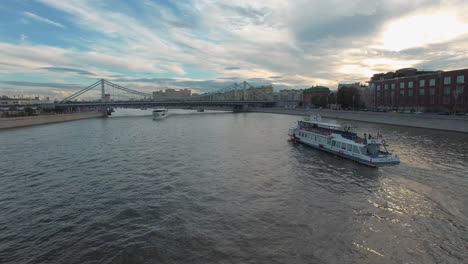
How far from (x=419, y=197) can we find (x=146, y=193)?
1573 centimetres

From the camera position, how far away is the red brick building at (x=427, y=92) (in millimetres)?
57375

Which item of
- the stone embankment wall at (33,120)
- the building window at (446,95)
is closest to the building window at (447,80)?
the building window at (446,95)

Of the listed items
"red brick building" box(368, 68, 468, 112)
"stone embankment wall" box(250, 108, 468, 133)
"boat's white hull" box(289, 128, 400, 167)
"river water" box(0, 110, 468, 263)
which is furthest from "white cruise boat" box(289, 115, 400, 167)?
"red brick building" box(368, 68, 468, 112)

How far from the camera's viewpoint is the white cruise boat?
2162cm

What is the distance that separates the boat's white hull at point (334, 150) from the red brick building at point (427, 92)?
3851 centimetres

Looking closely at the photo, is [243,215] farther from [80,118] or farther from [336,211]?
[80,118]

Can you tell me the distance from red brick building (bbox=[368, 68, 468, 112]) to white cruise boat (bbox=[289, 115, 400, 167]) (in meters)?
37.6

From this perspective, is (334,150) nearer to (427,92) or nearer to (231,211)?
(231,211)

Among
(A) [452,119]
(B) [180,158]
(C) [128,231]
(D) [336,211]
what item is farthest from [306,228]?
(A) [452,119]

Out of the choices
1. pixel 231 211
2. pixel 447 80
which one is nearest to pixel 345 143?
pixel 231 211

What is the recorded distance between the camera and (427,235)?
35.4ft

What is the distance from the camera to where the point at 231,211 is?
13.1m

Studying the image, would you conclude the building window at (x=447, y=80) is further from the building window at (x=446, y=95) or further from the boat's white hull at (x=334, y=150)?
the boat's white hull at (x=334, y=150)

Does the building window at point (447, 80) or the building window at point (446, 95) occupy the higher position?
the building window at point (447, 80)
